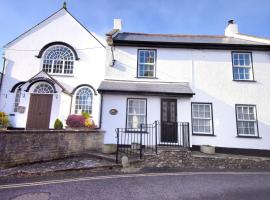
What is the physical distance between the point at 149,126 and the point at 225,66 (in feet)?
20.8

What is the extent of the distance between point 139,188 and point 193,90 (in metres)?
7.62

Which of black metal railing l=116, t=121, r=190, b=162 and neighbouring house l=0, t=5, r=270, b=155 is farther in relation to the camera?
neighbouring house l=0, t=5, r=270, b=155

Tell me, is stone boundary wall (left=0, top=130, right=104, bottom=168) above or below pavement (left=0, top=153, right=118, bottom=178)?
above

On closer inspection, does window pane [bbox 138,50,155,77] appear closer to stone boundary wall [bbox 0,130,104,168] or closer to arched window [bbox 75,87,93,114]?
arched window [bbox 75,87,93,114]

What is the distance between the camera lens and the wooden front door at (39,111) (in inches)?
475

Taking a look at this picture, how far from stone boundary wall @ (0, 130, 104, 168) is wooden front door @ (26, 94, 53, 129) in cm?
450

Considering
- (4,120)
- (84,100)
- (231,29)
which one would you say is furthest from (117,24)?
(4,120)

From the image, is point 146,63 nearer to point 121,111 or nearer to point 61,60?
point 121,111

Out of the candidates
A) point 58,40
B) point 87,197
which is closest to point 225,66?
point 87,197

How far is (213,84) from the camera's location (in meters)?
11.2

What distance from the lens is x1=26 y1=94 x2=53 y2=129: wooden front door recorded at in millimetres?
12070

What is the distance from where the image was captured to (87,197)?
175 inches

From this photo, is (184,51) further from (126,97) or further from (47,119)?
(47,119)

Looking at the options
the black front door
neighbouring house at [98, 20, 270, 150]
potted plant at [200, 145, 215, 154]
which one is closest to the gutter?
neighbouring house at [98, 20, 270, 150]
